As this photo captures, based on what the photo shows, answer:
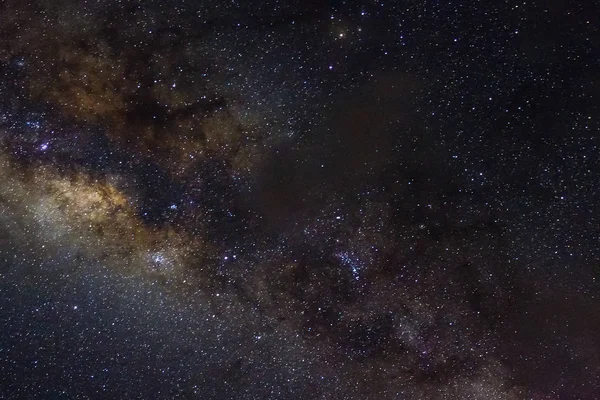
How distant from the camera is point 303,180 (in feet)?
22.6

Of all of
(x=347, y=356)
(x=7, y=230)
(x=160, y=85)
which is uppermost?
(x=160, y=85)

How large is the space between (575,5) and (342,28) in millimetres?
2915

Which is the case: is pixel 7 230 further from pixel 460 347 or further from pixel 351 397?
pixel 460 347

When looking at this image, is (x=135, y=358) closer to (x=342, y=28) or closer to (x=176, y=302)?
(x=176, y=302)

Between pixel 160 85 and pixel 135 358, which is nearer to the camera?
pixel 160 85

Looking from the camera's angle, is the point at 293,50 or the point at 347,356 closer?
the point at 293,50

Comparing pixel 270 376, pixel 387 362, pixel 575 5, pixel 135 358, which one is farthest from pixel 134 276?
pixel 575 5

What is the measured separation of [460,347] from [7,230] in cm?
622

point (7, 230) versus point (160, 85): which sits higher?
point (160, 85)

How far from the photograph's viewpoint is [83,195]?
6828 mm

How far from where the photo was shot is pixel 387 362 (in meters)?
7.11

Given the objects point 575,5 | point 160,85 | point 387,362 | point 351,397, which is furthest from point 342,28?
point 351,397

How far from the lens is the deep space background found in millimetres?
6672

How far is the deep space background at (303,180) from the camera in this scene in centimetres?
667
